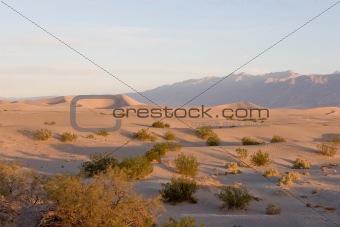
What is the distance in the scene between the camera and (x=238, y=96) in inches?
6407

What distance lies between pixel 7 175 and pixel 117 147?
1408 cm

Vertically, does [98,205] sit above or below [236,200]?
above

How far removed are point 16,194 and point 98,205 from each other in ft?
7.07

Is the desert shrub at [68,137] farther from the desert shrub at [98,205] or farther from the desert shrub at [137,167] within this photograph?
the desert shrub at [98,205]

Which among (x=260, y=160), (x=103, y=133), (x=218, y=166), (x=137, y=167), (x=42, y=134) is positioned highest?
(x=42, y=134)

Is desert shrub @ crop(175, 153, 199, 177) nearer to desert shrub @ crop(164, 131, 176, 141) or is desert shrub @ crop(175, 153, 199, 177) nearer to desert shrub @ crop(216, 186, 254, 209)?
desert shrub @ crop(216, 186, 254, 209)

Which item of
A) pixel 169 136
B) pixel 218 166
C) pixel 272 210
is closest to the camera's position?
pixel 272 210

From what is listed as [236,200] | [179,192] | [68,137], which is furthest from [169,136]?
[236,200]

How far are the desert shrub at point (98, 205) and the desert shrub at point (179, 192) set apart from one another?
12.0 feet

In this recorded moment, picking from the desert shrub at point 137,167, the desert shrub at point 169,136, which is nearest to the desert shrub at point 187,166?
the desert shrub at point 137,167

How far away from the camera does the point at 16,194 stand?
8.59 meters

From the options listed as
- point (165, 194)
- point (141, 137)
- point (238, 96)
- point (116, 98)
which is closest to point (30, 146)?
point (141, 137)

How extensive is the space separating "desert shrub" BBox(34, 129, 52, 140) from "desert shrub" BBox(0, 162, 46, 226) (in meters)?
14.2

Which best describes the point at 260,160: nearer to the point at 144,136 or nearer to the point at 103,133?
the point at 144,136
